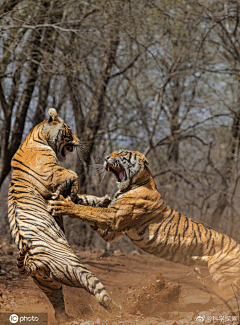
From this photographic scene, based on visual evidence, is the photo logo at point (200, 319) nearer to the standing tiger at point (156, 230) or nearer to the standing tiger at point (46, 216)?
the standing tiger at point (156, 230)

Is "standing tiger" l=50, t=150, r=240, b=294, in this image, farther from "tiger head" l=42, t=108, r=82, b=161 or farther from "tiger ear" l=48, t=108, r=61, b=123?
"tiger ear" l=48, t=108, r=61, b=123

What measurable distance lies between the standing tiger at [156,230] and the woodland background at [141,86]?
441 cm

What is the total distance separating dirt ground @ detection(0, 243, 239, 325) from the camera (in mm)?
3734

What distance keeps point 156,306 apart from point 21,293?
241cm

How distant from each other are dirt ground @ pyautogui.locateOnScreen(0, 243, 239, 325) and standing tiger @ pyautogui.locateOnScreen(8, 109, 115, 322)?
1.50ft

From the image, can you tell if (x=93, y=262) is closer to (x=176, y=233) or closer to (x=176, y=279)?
(x=176, y=279)

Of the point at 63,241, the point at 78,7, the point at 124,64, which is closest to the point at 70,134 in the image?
the point at 63,241

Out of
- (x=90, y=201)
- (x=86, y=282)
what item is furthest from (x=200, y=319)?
(x=90, y=201)

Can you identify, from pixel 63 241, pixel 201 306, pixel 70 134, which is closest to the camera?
pixel 63 241

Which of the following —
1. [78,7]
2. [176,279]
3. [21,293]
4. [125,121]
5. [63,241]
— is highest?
[78,7]

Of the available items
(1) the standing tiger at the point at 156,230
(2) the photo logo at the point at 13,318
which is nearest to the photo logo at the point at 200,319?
(1) the standing tiger at the point at 156,230

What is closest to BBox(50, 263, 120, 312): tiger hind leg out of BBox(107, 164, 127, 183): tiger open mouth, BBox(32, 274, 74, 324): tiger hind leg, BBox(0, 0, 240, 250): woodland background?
BBox(32, 274, 74, 324): tiger hind leg

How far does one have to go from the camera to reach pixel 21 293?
5.77 metres

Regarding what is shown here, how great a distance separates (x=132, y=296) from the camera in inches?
211
